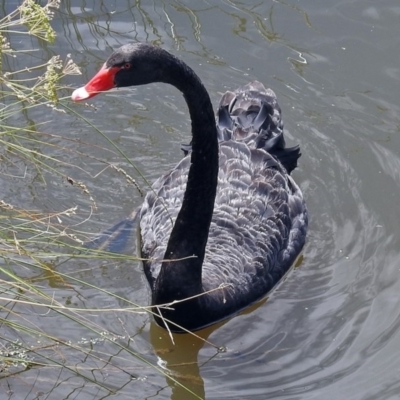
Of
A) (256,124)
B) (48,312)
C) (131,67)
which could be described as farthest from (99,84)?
(256,124)

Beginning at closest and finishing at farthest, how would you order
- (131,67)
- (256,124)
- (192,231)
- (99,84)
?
1. (99,84)
2. (131,67)
3. (192,231)
4. (256,124)

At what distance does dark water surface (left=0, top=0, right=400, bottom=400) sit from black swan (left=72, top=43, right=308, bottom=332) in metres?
0.19

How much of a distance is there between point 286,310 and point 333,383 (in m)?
0.72

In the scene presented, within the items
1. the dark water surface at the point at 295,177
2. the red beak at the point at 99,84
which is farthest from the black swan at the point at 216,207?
the dark water surface at the point at 295,177

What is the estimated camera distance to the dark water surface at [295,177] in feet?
16.4

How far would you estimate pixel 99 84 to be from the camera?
13.3ft

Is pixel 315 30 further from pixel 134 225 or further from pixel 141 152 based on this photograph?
pixel 134 225

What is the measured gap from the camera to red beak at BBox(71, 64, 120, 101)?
3.91 meters

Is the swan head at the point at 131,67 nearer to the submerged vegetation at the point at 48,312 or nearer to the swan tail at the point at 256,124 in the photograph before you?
the submerged vegetation at the point at 48,312

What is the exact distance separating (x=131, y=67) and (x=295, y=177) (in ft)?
9.38

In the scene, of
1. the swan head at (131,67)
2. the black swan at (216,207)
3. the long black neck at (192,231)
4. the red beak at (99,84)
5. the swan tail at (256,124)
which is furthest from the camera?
the swan tail at (256,124)

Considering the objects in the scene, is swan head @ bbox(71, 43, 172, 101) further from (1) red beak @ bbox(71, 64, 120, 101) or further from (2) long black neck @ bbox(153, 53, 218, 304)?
(2) long black neck @ bbox(153, 53, 218, 304)

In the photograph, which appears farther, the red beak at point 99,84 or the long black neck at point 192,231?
the long black neck at point 192,231

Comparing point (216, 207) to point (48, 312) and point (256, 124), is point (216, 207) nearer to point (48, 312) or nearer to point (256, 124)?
point (256, 124)
